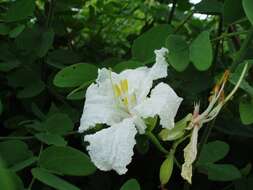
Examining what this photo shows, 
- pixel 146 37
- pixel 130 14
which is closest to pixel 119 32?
pixel 130 14

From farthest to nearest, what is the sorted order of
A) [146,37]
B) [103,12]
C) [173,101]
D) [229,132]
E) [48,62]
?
1. [103,12]
2. [48,62]
3. [229,132]
4. [146,37]
5. [173,101]

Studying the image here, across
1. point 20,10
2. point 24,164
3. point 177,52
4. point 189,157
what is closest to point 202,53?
point 177,52

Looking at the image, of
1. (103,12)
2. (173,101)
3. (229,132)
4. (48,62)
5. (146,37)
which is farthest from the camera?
(103,12)

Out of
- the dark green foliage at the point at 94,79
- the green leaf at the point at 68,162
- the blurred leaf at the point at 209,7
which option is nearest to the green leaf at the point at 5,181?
the dark green foliage at the point at 94,79

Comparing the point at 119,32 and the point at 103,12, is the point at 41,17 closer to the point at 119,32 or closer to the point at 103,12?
the point at 103,12

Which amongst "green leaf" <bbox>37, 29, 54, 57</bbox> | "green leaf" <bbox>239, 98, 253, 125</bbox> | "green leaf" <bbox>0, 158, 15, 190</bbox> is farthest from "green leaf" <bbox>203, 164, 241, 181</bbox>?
"green leaf" <bbox>0, 158, 15, 190</bbox>

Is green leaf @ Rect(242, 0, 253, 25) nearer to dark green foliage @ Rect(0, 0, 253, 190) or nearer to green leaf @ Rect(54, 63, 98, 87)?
dark green foliage @ Rect(0, 0, 253, 190)

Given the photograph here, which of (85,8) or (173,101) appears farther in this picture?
(85,8)
